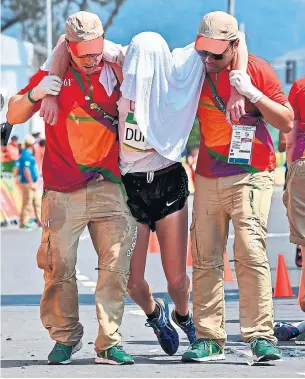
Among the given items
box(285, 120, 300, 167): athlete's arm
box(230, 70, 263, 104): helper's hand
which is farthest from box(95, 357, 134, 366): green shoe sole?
box(285, 120, 300, 167): athlete's arm

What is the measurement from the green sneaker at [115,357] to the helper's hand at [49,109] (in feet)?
4.63

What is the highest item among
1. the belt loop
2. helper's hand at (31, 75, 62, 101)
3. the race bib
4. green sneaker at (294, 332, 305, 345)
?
helper's hand at (31, 75, 62, 101)

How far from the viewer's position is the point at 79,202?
27.7ft

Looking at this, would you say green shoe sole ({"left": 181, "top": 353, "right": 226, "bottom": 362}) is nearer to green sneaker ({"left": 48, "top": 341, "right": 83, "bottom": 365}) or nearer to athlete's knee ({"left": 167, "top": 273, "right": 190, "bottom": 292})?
athlete's knee ({"left": 167, "top": 273, "right": 190, "bottom": 292})

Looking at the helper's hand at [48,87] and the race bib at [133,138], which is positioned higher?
the helper's hand at [48,87]

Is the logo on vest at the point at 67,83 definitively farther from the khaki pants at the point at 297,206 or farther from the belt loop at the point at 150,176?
the khaki pants at the point at 297,206

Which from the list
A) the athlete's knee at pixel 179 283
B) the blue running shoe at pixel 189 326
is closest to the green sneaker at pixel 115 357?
the athlete's knee at pixel 179 283

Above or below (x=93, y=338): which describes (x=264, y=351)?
above

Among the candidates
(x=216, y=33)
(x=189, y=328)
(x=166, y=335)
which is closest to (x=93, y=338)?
(x=189, y=328)

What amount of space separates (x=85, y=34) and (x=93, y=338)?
280 centimetres

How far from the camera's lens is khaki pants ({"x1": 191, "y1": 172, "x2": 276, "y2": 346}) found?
8352mm

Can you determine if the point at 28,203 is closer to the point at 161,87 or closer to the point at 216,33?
the point at 161,87

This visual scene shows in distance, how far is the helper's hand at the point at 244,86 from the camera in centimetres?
800

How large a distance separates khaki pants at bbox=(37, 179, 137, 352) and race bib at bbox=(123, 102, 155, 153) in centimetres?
28
